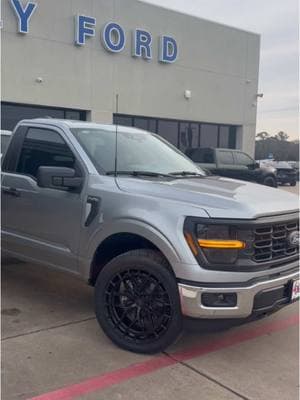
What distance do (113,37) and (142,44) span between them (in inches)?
52.6

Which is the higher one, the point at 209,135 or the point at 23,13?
the point at 23,13

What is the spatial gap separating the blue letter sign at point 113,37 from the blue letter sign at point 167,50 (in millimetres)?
1924

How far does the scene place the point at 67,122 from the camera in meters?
4.95

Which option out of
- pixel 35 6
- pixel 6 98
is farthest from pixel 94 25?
pixel 6 98

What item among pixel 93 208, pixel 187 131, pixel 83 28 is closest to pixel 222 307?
pixel 93 208

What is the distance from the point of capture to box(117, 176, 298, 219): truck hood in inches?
142

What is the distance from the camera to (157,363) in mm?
3697

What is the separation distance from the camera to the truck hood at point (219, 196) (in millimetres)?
3600

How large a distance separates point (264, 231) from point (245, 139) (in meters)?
21.2

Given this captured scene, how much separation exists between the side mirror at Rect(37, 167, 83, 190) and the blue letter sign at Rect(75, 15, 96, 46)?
14.0m

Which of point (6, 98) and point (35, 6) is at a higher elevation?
point (35, 6)

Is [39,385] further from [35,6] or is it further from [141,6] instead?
[141,6]

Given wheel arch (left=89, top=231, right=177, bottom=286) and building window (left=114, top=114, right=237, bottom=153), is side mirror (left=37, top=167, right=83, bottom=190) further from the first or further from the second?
building window (left=114, top=114, right=237, bottom=153)

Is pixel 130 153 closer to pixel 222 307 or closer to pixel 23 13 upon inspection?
pixel 222 307
